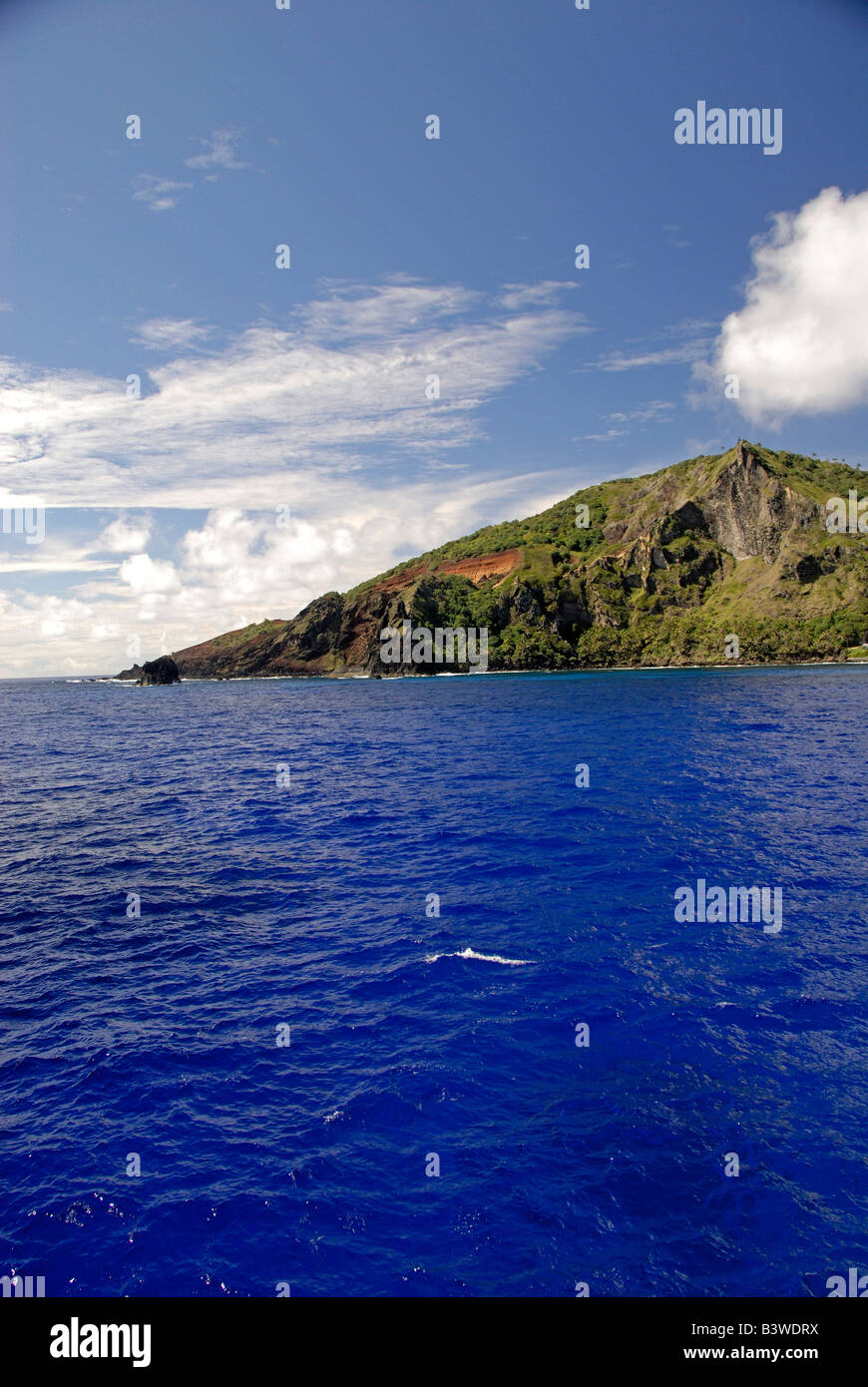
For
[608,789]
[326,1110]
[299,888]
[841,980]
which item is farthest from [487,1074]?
[608,789]

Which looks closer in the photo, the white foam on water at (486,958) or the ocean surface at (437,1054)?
the ocean surface at (437,1054)

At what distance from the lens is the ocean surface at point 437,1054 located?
972 centimetres

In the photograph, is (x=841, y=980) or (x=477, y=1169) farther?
(x=841, y=980)

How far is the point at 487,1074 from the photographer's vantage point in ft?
44.4

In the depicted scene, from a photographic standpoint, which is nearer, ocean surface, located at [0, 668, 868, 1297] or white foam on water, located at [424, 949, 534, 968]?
ocean surface, located at [0, 668, 868, 1297]

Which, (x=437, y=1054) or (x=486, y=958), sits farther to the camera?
(x=486, y=958)

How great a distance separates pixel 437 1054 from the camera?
14.3m

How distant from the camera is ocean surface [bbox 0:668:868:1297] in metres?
9.72

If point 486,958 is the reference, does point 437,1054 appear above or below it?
below
